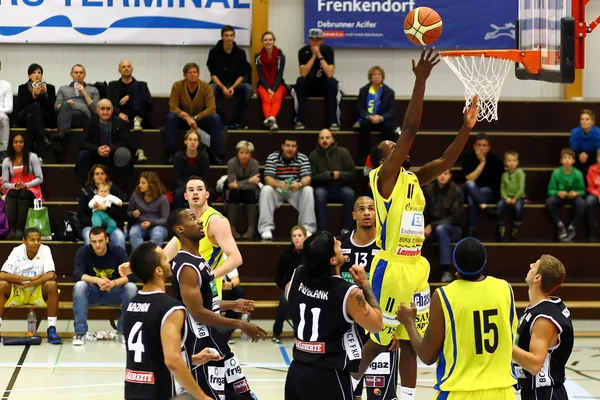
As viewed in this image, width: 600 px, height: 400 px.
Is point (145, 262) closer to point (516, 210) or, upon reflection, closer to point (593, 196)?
point (516, 210)

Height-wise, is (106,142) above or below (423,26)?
below

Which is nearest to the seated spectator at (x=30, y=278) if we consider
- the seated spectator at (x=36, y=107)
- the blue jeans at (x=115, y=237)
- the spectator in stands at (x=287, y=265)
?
the blue jeans at (x=115, y=237)

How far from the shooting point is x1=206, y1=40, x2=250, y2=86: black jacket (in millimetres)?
15086

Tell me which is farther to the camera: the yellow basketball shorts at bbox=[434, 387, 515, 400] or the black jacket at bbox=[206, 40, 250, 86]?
the black jacket at bbox=[206, 40, 250, 86]

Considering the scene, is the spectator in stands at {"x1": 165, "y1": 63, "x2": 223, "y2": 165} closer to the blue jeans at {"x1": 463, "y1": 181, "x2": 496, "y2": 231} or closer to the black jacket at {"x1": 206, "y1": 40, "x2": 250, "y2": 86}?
the black jacket at {"x1": 206, "y1": 40, "x2": 250, "y2": 86}

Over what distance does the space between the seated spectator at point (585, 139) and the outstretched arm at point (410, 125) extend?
27.4ft

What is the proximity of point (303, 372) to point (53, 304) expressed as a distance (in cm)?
666

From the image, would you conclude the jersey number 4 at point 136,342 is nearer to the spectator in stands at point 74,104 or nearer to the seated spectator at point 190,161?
the seated spectator at point 190,161

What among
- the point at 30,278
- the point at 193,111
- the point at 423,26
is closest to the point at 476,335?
the point at 423,26

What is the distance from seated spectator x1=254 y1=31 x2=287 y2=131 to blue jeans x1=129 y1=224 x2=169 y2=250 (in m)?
3.04

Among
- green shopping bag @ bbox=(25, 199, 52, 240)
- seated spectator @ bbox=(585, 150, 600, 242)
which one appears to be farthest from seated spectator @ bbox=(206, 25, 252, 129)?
seated spectator @ bbox=(585, 150, 600, 242)

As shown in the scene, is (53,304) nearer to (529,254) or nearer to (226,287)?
(226,287)

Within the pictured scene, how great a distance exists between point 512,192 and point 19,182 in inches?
291

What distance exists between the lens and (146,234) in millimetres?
12891
